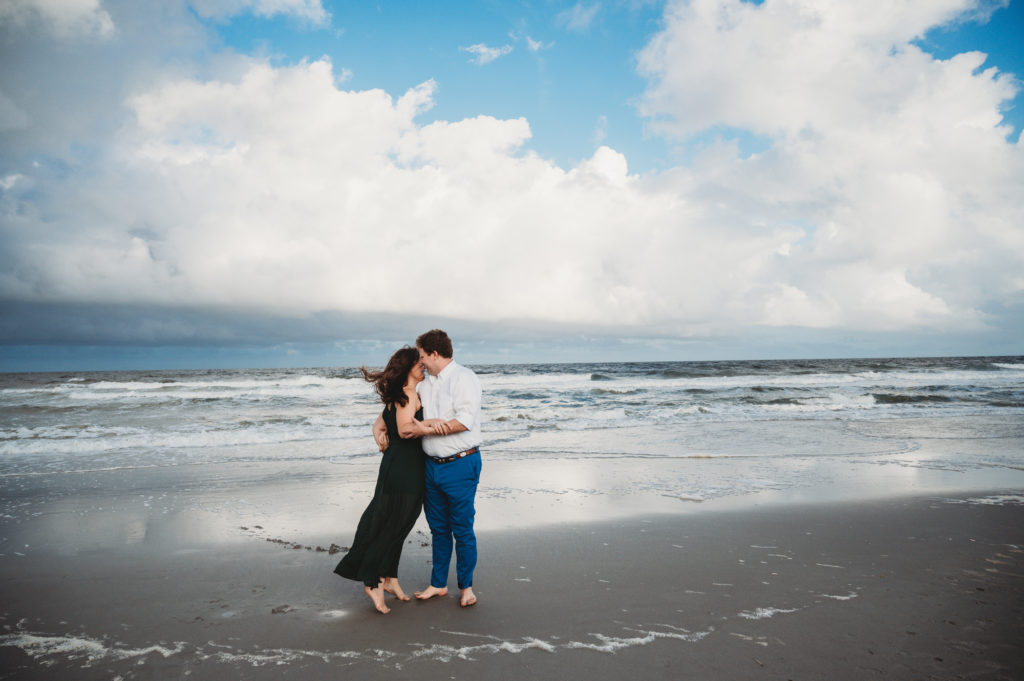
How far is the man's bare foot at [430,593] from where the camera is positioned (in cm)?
414

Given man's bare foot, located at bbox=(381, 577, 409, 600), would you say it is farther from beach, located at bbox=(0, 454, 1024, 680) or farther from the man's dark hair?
the man's dark hair

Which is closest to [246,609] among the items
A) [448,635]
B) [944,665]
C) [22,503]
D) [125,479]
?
[448,635]

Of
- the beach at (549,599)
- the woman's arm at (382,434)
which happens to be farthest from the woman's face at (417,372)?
the beach at (549,599)

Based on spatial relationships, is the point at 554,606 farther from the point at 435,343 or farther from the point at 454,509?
the point at 435,343

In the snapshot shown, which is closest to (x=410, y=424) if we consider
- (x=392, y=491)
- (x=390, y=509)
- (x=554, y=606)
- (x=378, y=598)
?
(x=392, y=491)

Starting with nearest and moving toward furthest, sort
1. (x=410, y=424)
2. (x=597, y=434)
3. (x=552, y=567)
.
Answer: (x=410, y=424) < (x=552, y=567) < (x=597, y=434)

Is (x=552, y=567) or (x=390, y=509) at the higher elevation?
(x=390, y=509)

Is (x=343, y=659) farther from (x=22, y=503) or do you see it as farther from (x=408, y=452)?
(x=22, y=503)

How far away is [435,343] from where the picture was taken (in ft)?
13.1

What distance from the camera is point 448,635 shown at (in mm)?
3568

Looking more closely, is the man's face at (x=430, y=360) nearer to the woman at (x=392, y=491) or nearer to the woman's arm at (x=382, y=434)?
the woman at (x=392, y=491)

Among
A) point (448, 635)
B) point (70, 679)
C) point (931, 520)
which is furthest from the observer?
point (931, 520)

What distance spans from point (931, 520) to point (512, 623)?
5437 millimetres

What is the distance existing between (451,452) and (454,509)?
0.46 metres
